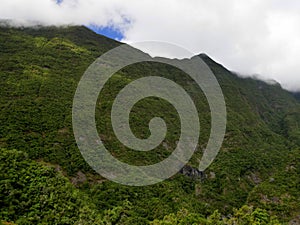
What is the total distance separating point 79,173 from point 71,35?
85127mm

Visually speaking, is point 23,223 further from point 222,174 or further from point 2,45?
point 2,45

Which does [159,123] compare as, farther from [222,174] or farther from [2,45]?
[2,45]

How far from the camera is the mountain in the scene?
1999 inches

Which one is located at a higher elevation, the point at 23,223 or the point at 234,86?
the point at 234,86

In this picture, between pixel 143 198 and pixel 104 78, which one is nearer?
pixel 143 198

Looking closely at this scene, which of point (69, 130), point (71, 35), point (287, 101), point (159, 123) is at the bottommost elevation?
point (69, 130)

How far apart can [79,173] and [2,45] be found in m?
57.7

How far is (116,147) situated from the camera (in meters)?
79.6

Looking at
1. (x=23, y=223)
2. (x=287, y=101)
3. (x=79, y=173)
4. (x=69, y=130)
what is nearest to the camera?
(x=23, y=223)

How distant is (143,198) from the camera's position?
222 feet

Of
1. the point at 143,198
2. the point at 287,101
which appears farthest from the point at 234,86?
the point at 143,198

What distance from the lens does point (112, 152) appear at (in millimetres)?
78312

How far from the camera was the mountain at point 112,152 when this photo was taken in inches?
1999

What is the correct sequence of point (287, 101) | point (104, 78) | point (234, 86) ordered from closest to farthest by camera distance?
point (104, 78), point (234, 86), point (287, 101)
